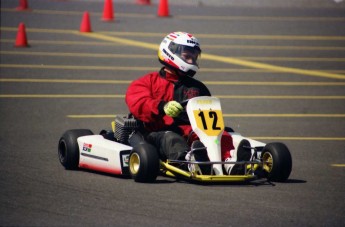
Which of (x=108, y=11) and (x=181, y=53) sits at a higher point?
(x=181, y=53)

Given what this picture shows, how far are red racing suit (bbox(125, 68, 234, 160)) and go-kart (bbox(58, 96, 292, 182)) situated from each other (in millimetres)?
150

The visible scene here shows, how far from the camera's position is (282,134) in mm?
12625

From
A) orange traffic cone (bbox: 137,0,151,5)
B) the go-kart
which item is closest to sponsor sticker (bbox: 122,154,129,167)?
the go-kart

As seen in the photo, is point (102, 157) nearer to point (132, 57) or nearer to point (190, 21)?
point (132, 57)

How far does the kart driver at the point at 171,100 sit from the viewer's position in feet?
30.9

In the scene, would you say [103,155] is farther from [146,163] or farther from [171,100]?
[171,100]

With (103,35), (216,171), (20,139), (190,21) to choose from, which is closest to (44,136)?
(20,139)

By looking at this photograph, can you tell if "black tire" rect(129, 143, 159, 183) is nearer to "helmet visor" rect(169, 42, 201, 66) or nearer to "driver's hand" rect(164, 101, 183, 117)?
"driver's hand" rect(164, 101, 183, 117)

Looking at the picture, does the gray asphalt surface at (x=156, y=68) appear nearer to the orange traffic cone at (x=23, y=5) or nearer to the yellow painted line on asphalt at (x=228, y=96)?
the yellow painted line on asphalt at (x=228, y=96)

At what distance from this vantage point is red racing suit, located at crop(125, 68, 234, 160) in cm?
972

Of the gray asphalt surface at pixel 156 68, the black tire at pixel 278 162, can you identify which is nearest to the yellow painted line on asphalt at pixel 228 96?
the gray asphalt surface at pixel 156 68

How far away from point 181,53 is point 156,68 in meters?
7.72

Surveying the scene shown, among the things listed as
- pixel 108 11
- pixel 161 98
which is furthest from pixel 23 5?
pixel 161 98

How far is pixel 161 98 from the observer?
395 inches
